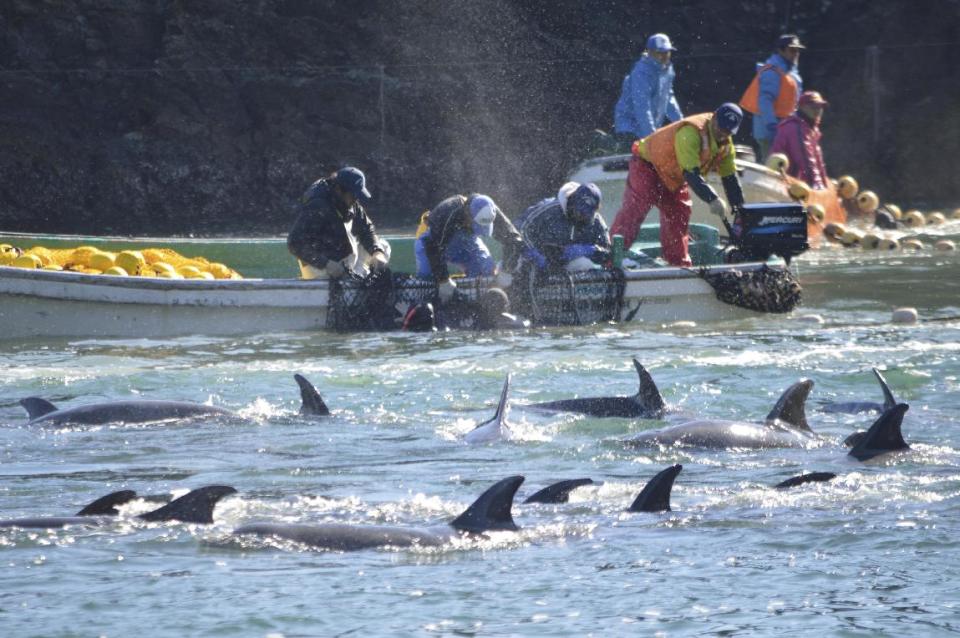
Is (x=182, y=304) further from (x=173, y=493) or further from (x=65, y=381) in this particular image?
(x=173, y=493)

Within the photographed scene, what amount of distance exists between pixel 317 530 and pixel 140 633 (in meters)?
1.15

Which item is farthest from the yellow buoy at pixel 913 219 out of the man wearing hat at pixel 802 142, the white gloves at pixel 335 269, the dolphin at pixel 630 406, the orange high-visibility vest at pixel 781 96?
the dolphin at pixel 630 406

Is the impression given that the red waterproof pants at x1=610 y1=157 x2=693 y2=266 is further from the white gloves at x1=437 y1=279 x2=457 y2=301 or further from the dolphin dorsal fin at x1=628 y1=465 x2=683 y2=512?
the dolphin dorsal fin at x1=628 y1=465 x2=683 y2=512

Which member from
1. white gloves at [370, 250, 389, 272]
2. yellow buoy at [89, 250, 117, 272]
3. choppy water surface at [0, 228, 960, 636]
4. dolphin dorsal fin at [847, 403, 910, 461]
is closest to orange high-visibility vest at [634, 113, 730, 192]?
white gloves at [370, 250, 389, 272]

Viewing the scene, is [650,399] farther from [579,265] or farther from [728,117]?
[728,117]

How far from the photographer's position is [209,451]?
10016mm

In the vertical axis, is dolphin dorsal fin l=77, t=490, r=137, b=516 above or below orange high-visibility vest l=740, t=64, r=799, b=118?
below

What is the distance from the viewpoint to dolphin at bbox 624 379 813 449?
963cm

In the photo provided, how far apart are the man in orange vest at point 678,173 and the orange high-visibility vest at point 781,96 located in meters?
6.57

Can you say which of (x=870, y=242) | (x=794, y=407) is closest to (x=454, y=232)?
(x=794, y=407)

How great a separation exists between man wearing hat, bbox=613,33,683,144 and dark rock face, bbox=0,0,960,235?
5622mm

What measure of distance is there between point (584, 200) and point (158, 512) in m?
8.83

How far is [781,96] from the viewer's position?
78.3 feet

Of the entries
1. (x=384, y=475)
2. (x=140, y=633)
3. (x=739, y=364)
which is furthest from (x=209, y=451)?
(x=739, y=364)
